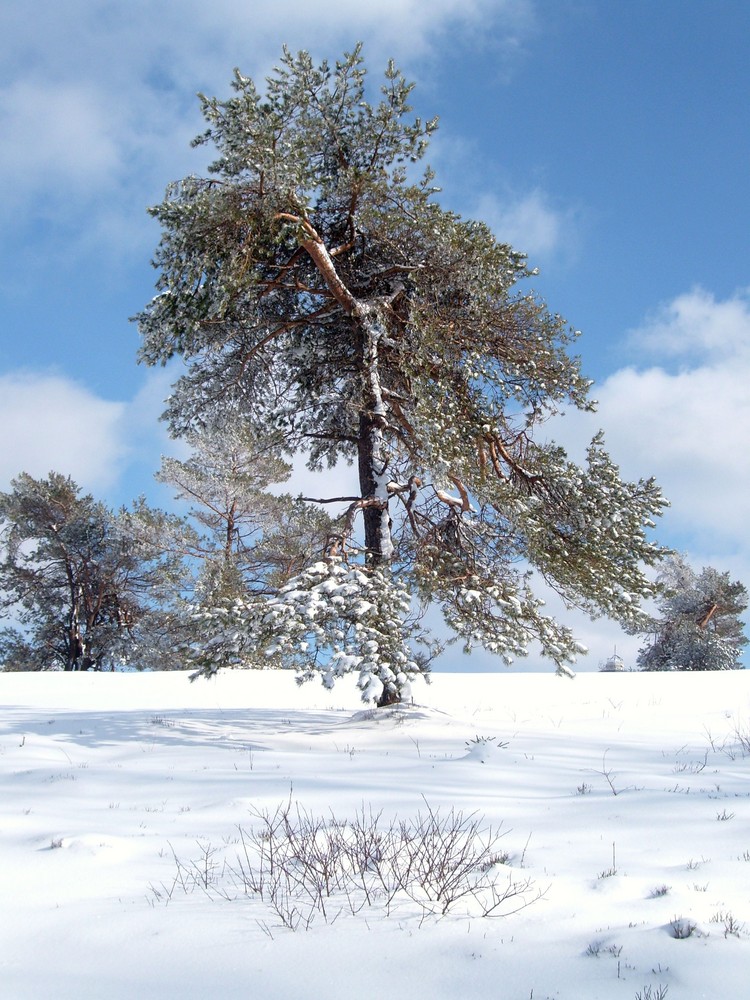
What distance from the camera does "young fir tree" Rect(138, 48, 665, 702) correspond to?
365 inches

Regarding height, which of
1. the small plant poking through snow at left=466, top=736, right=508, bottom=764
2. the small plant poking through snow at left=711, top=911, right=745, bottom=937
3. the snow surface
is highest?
the small plant poking through snow at left=466, top=736, right=508, bottom=764

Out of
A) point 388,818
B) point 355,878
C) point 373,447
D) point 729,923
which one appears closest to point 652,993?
point 729,923

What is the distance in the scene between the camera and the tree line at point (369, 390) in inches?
340

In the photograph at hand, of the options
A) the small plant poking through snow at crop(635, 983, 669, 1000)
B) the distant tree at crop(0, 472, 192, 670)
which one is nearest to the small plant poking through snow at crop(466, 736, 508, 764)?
→ the small plant poking through snow at crop(635, 983, 669, 1000)

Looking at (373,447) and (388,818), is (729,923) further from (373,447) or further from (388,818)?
(373,447)

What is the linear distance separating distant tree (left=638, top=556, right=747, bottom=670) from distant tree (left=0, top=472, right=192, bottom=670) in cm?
1832

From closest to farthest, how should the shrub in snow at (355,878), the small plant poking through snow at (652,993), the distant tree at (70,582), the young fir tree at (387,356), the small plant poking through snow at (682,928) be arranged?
the small plant poking through snow at (652,993) < the small plant poking through snow at (682,928) < the shrub in snow at (355,878) < the young fir tree at (387,356) < the distant tree at (70,582)

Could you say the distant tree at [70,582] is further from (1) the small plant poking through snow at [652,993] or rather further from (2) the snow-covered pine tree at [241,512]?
(1) the small plant poking through snow at [652,993]

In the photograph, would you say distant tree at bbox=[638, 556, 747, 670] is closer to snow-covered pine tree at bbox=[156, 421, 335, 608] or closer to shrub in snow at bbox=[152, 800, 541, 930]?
snow-covered pine tree at bbox=[156, 421, 335, 608]

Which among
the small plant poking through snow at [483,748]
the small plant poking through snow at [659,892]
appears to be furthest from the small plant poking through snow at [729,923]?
the small plant poking through snow at [483,748]

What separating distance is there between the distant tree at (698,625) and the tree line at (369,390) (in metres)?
17.7

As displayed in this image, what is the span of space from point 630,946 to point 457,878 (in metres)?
0.71

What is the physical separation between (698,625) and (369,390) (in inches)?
863

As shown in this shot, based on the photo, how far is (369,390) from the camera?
1032cm
